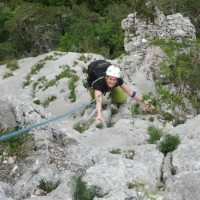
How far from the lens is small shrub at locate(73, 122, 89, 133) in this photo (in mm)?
11881

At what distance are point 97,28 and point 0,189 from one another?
2776 centimetres

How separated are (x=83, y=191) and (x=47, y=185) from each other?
823 millimetres

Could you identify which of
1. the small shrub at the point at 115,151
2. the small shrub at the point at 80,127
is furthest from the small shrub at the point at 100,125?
the small shrub at the point at 115,151

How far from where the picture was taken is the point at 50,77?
20094mm

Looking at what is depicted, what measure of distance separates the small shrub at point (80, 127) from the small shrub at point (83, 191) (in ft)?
18.0

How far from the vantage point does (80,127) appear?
1214 centimetres

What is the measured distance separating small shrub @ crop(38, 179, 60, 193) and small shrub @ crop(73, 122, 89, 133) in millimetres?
4980

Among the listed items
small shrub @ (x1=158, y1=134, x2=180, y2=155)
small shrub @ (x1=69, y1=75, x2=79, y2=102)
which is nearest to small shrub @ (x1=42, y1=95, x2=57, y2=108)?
small shrub @ (x1=69, y1=75, x2=79, y2=102)

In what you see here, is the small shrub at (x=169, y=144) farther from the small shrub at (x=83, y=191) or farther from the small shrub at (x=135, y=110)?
the small shrub at (x=135, y=110)

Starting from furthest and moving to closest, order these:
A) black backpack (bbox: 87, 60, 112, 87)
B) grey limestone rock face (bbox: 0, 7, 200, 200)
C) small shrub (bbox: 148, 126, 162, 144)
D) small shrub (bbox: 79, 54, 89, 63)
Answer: small shrub (bbox: 79, 54, 89, 63)
black backpack (bbox: 87, 60, 112, 87)
small shrub (bbox: 148, 126, 162, 144)
grey limestone rock face (bbox: 0, 7, 200, 200)

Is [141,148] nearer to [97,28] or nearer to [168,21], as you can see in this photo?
[168,21]

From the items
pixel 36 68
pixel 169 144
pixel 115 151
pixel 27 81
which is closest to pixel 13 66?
pixel 36 68

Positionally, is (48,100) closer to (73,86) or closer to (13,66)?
(73,86)

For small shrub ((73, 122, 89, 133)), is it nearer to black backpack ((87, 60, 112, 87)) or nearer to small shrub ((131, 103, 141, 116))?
black backpack ((87, 60, 112, 87))
